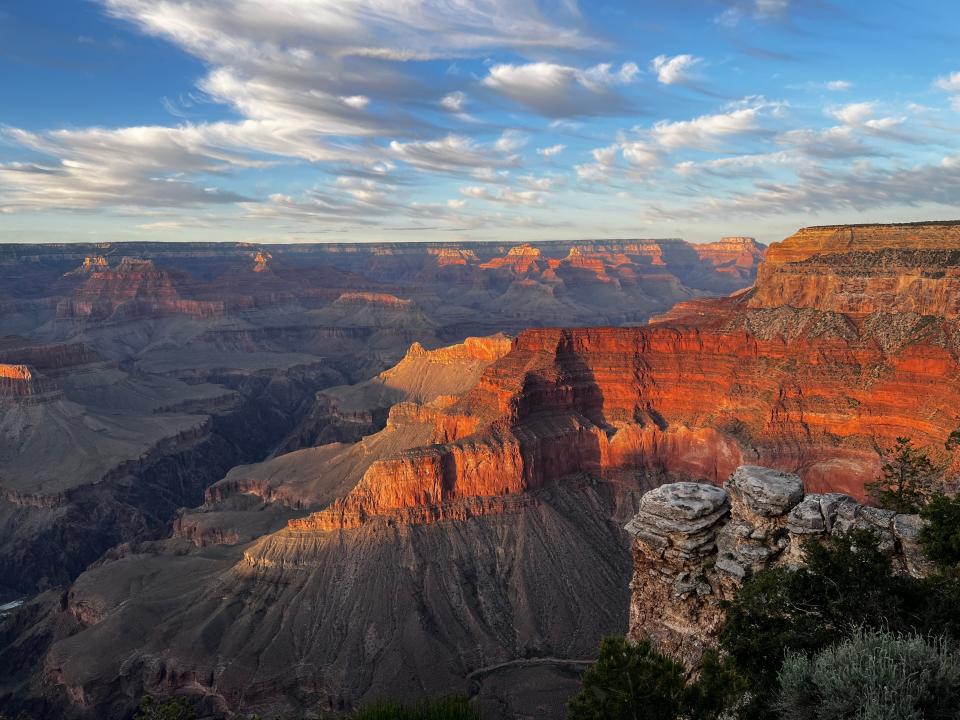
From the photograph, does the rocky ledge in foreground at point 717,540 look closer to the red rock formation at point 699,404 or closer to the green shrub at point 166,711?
the green shrub at point 166,711

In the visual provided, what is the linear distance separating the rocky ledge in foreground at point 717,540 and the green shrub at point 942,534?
95 cm

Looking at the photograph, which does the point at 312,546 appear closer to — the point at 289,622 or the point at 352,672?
the point at 289,622

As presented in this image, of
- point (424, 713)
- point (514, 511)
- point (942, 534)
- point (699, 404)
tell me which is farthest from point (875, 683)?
point (699, 404)

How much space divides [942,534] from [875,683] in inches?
311

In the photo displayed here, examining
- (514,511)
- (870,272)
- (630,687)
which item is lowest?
(514,511)

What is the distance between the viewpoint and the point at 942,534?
1942cm

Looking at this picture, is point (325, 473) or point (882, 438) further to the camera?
point (325, 473)

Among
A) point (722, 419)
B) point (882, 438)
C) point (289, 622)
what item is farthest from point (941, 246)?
point (289, 622)

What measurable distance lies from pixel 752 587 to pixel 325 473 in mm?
84086

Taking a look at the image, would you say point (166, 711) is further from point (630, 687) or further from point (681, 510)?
point (681, 510)

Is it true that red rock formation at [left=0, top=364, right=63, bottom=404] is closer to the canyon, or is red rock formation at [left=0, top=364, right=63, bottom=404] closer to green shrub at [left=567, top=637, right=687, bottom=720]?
the canyon

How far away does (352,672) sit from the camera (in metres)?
55.5

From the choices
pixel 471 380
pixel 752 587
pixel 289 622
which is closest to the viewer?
pixel 752 587

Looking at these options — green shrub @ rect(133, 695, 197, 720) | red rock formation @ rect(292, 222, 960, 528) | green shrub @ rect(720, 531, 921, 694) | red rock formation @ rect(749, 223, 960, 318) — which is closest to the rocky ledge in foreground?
green shrub @ rect(720, 531, 921, 694)
